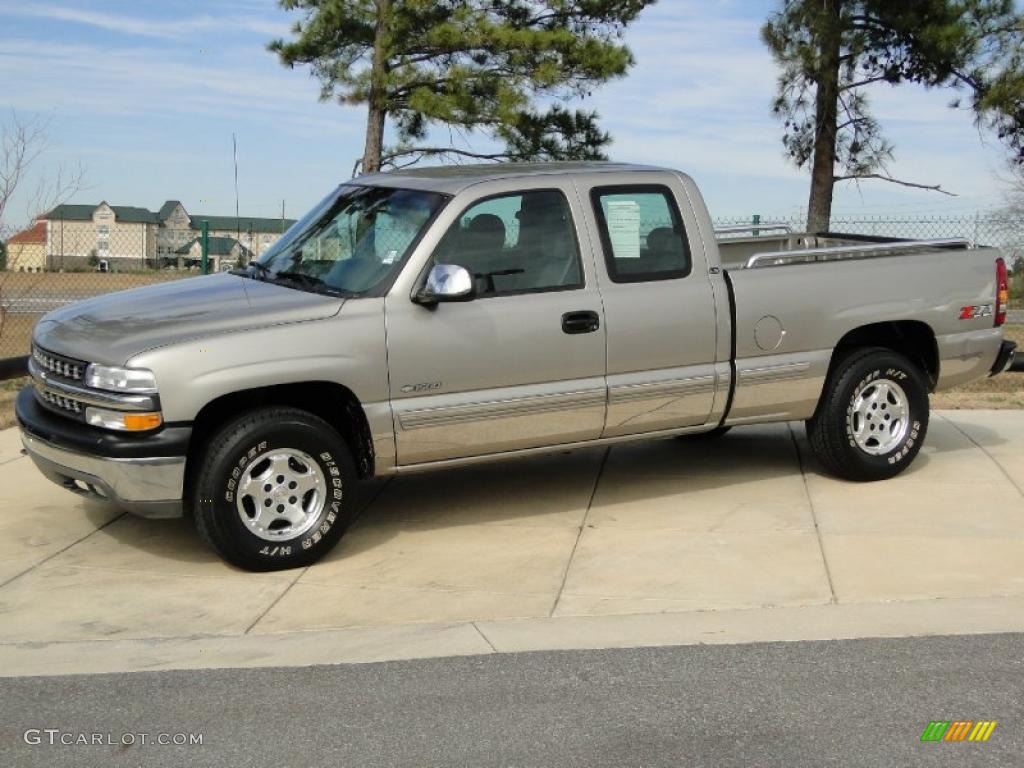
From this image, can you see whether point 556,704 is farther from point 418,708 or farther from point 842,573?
point 842,573

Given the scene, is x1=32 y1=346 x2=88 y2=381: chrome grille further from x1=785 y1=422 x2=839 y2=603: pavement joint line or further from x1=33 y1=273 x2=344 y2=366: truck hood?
x1=785 y1=422 x2=839 y2=603: pavement joint line

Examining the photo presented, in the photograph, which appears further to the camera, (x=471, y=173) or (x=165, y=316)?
(x=471, y=173)

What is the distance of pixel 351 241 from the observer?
7.38 meters

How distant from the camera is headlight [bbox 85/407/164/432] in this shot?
6328 mm

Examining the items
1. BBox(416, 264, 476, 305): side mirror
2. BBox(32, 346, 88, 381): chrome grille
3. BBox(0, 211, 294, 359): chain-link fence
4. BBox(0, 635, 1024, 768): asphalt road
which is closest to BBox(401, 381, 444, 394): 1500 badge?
BBox(416, 264, 476, 305): side mirror

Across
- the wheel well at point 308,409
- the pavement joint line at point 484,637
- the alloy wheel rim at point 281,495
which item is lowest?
the pavement joint line at point 484,637

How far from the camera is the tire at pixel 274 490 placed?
6488mm

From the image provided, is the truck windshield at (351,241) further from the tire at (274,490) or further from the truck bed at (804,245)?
the truck bed at (804,245)

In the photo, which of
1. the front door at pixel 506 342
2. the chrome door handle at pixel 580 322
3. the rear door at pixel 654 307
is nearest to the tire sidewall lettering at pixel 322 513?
the front door at pixel 506 342

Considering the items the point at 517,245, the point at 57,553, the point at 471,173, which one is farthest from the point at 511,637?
the point at 471,173

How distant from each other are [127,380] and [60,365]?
1.93 feet

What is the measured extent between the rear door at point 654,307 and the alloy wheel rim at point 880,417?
3.43 ft

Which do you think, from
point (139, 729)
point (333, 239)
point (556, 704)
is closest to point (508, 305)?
point (333, 239)

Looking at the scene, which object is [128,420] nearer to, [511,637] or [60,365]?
[60,365]
